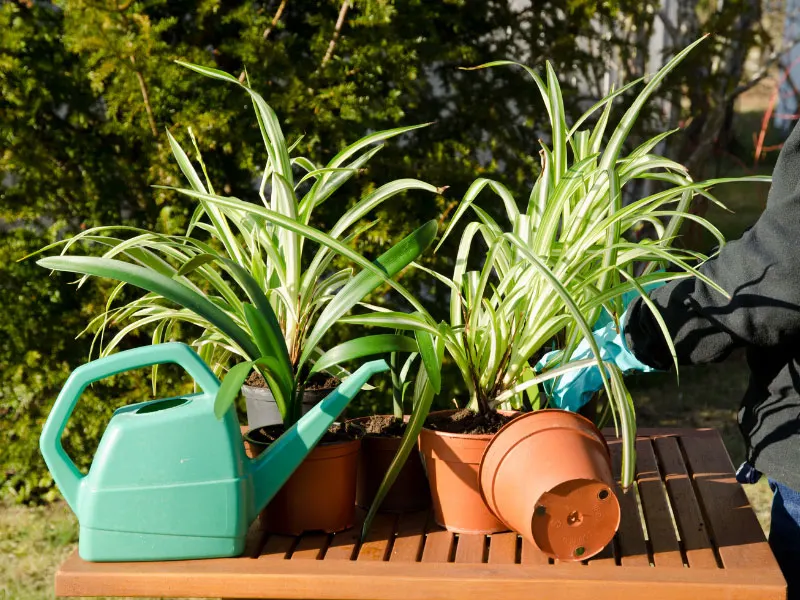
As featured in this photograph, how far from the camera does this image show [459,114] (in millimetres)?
3184

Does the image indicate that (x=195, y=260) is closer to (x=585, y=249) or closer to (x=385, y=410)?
(x=585, y=249)

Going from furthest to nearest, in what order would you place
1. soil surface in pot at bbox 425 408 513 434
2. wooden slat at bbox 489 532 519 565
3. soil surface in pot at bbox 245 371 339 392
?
soil surface in pot at bbox 245 371 339 392 < soil surface in pot at bbox 425 408 513 434 < wooden slat at bbox 489 532 519 565

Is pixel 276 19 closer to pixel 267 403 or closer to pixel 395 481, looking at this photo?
pixel 267 403

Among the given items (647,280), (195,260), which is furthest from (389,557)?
(647,280)

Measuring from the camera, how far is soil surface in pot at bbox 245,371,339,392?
5.50 feet

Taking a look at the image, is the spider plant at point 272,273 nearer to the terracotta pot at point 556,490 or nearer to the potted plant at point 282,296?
the potted plant at point 282,296

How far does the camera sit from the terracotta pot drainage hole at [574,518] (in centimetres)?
127

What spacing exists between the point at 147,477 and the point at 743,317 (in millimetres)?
826

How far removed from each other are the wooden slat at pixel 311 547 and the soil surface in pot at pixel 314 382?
12.2 inches

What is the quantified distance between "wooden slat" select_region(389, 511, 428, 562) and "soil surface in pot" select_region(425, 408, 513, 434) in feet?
0.49

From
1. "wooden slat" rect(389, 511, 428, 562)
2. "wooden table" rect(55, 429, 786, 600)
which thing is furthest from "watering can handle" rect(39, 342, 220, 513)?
"wooden slat" rect(389, 511, 428, 562)

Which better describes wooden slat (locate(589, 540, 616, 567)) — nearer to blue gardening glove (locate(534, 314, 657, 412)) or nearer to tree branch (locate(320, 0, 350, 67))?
blue gardening glove (locate(534, 314, 657, 412))

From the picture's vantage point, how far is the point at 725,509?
149cm

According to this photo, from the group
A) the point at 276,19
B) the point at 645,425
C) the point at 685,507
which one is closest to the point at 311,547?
the point at 685,507
